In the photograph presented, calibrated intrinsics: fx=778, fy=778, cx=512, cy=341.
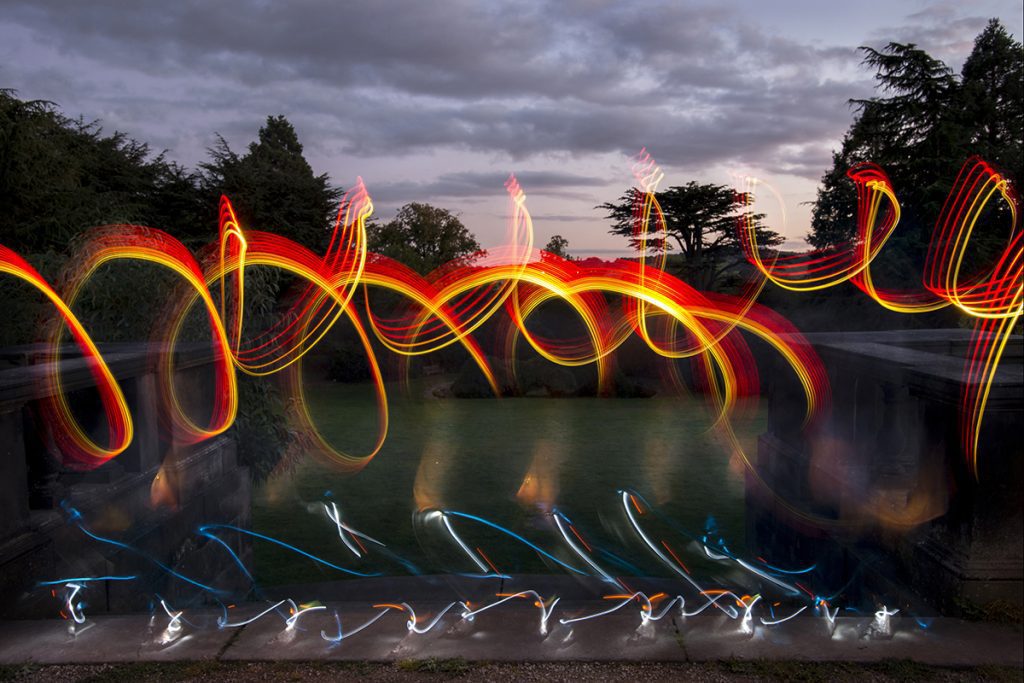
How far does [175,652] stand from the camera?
4645mm

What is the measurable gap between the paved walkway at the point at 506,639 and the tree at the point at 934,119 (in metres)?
25.4

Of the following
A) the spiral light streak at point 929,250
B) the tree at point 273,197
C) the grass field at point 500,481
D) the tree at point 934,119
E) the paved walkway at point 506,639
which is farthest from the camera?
the tree at point 273,197

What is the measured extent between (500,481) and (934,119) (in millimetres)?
25452

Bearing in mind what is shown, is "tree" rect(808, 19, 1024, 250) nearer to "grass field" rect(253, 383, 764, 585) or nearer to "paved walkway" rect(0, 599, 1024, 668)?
"grass field" rect(253, 383, 764, 585)

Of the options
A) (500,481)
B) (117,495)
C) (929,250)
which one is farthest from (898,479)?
(929,250)

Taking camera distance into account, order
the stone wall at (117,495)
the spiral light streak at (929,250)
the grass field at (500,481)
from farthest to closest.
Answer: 1. the spiral light streak at (929,250)
2. the grass field at (500,481)
3. the stone wall at (117,495)

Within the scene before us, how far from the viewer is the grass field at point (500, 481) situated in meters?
9.09

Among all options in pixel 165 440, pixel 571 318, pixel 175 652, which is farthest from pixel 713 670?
pixel 571 318

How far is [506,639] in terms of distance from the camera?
A: 4.79 metres

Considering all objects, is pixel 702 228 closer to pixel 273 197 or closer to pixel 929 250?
pixel 929 250

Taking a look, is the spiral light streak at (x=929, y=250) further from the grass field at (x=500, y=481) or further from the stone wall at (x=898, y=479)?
the stone wall at (x=898, y=479)

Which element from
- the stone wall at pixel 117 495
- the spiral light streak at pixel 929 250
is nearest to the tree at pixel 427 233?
the spiral light streak at pixel 929 250

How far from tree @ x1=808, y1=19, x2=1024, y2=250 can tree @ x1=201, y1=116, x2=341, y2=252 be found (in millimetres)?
22516

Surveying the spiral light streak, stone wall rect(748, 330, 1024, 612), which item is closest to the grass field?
stone wall rect(748, 330, 1024, 612)
